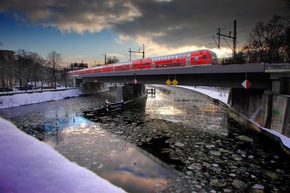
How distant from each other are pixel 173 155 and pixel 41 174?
7480 mm

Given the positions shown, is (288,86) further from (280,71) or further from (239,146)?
(239,146)

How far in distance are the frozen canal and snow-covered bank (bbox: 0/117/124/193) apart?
134 cm

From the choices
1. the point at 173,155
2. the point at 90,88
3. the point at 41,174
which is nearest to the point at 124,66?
the point at 90,88

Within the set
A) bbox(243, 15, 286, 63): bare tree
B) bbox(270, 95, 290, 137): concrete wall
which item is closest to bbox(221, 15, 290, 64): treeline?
bbox(243, 15, 286, 63): bare tree

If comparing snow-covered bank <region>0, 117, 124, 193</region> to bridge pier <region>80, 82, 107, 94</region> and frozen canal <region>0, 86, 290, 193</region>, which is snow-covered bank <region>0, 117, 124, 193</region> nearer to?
frozen canal <region>0, 86, 290, 193</region>

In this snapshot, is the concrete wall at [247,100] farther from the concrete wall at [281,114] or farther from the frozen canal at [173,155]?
the concrete wall at [281,114]

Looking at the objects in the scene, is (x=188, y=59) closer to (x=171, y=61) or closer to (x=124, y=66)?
(x=171, y=61)

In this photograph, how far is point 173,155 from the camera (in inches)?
476

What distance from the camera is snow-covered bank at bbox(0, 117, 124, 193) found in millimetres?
6836

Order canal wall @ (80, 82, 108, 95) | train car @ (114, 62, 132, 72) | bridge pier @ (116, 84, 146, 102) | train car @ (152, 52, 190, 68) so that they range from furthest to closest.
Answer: canal wall @ (80, 82, 108, 95) < train car @ (114, 62, 132, 72) < bridge pier @ (116, 84, 146, 102) < train car @ (152, 52, 190, 68)

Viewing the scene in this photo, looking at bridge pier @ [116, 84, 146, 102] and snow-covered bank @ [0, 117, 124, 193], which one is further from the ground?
bridge pier @ [116, 84, 146, 102]

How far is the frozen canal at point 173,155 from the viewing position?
8.84 m

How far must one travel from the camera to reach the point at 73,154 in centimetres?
1192

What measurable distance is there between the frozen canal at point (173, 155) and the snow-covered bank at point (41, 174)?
1341 mm
